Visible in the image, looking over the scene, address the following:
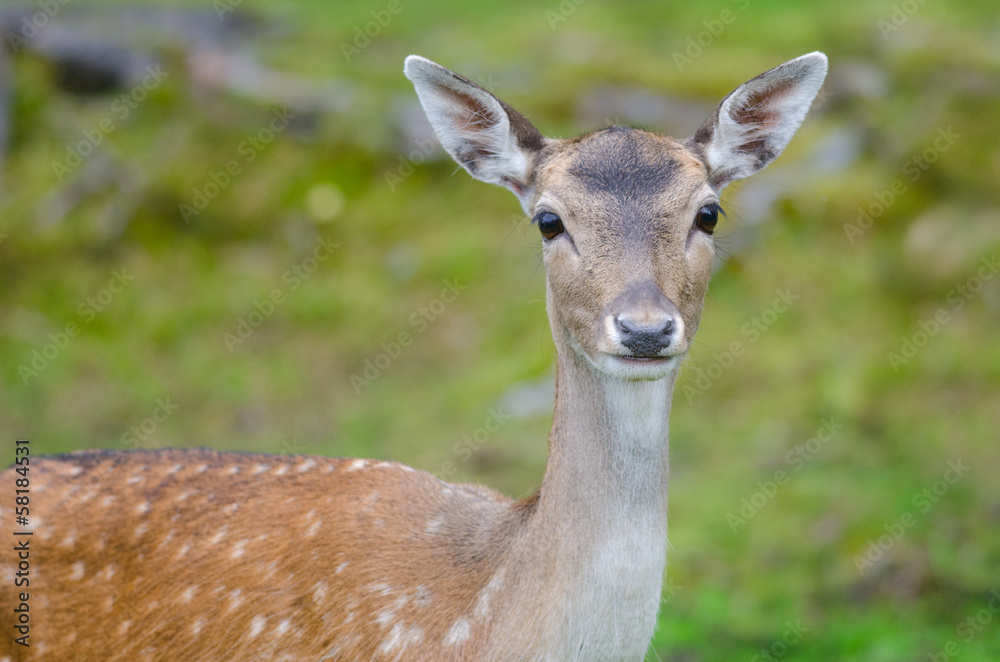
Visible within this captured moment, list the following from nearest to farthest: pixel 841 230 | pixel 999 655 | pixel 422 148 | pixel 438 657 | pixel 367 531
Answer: pixel 438 657 < pixel 367 531 < pixel 999 655 < pixel 841 230 < pixel 422 148

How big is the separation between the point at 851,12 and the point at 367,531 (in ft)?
28.6

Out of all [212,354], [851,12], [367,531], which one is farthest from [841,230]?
[367,531]

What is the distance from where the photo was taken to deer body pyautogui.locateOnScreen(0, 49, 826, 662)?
10.3ft

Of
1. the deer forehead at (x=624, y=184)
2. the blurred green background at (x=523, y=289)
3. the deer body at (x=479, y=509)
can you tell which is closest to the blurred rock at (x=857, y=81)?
the blurred green background at (x=523, y=289)

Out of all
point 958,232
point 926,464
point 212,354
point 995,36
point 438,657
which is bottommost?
point 438,657

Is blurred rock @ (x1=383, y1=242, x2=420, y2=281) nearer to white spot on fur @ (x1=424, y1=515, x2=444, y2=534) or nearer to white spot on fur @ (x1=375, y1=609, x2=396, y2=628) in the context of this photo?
white spot on fur @ (x1=424, y1=515, x2=444, y2=534)

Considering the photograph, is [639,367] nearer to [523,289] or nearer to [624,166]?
[624,166]

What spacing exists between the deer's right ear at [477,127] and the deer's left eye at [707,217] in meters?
0.60

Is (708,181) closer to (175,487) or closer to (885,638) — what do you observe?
(175,487)

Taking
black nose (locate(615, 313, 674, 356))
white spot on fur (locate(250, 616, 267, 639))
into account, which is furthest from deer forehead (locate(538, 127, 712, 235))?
white spot on fur (locate(250, 616, 267, 639))

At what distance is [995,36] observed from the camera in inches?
359

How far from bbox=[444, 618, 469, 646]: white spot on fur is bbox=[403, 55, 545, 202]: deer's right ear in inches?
56.3

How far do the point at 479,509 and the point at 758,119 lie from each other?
1644mm

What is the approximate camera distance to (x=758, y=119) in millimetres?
3826
